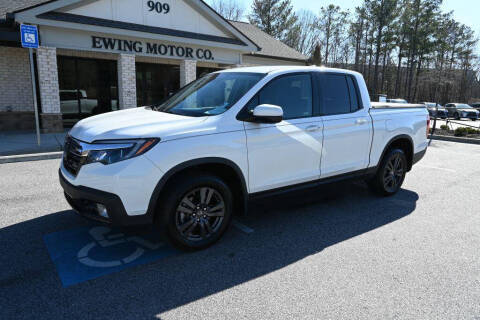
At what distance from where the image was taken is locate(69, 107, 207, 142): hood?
3158 mm

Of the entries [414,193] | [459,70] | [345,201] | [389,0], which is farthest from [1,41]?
[459,70]

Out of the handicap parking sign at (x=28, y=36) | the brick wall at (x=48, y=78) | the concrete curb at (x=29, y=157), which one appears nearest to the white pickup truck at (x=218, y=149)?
the concrete curb at (x=29, y=157)

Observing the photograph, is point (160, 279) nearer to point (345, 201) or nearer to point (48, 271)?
point (48, 271)

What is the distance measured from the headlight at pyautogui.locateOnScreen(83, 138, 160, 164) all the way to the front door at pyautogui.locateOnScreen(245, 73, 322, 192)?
110 cm

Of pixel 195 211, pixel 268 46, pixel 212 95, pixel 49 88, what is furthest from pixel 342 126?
pixel 268 46

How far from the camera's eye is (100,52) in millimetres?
13883

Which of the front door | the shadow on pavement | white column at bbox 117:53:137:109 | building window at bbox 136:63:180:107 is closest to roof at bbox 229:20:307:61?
building window at bbox 136:63:180:107

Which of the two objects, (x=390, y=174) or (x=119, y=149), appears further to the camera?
(x=390, y=174)

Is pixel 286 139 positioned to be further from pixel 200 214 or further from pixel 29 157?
pixel 29 157

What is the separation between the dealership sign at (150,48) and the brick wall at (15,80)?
3.09 m

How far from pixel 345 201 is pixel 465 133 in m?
12.2

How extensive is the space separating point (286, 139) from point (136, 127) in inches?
65.1

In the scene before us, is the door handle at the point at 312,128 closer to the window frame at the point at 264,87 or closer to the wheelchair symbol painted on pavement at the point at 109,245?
the window frame at the point at 264,87

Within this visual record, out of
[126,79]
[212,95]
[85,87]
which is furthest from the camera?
[85,87]
